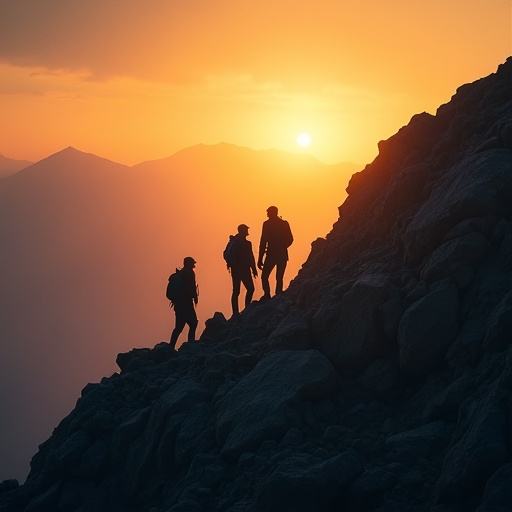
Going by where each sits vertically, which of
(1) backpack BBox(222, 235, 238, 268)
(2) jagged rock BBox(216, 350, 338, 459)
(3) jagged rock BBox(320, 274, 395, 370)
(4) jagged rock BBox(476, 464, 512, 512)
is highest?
(1) backpack BBox(222, 235, 238, 268)

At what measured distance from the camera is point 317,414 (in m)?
13.8

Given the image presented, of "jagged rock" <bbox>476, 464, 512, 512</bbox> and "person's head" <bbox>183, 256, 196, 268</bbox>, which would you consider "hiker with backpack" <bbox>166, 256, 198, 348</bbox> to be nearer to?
"person's head" <bbox>183, 256, 196, 268</bbox>

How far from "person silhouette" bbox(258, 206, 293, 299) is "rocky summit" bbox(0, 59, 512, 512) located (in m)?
2.17

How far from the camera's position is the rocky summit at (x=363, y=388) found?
11.0 m

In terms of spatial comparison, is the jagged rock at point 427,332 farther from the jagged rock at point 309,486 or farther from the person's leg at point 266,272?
the person's leg at point 266,272

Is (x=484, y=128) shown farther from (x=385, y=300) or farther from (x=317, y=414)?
(x=317, y=414)

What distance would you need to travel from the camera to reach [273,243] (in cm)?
Answer: 2278

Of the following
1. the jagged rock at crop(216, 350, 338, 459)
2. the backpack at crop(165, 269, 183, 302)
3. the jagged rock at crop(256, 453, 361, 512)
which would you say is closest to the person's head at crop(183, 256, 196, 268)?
the backpack at crop(165, 269, 183, 302)

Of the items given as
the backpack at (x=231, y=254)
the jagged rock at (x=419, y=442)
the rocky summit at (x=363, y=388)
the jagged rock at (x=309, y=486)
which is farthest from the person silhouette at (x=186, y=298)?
the jagged rock at (x=419, y=442)

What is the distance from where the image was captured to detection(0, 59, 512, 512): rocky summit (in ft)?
36.0

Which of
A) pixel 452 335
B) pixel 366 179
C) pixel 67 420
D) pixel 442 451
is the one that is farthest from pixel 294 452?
pixel 366 179

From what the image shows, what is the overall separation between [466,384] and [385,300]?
10.2ft

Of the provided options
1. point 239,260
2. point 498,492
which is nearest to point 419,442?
point 498,492

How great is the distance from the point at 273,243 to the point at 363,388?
925cm
